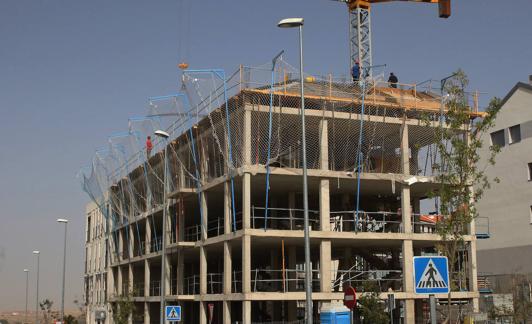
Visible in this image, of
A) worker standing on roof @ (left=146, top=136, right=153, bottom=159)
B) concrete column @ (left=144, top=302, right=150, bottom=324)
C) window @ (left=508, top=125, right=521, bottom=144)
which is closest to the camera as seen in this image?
worker standing on roof @ (left=146, top=136, right=153, bottom=159)

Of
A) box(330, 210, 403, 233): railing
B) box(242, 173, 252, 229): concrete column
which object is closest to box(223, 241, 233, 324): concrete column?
box(242, 173, 252, 229): concrete column

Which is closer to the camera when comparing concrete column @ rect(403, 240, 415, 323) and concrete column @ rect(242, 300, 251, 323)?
concrete column @ rect(242, 300, 251, 323)

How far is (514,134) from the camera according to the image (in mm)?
47656

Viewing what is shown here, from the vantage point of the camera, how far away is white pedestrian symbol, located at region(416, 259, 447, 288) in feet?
35.6

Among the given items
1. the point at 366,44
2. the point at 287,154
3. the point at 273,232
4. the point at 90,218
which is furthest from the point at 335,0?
the point at 90,218

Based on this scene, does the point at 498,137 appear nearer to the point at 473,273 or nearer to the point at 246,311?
the point at 473,273

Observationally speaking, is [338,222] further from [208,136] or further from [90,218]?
[90,218]

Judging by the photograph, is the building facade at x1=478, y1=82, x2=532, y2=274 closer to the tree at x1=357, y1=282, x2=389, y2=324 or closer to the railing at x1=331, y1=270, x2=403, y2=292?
the railing at x1=331, y1=270, x2=403, y2=292

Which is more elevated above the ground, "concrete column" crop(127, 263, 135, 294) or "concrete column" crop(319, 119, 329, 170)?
"concrete column" crop(319, 119, 329, 170)

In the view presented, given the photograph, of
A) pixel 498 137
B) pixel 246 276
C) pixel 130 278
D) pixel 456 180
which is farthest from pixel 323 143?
pixel 130 278

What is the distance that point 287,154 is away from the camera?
3478 centimetres

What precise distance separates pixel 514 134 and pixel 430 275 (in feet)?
129

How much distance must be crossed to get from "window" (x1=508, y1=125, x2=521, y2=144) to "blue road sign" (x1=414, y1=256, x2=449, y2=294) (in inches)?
1526

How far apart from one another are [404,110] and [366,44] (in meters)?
15.8
